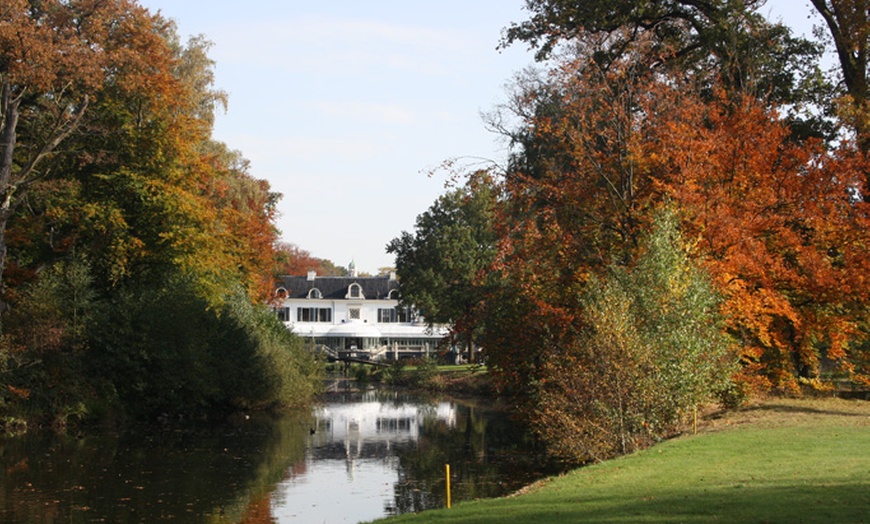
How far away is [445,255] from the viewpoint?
70.0 meters

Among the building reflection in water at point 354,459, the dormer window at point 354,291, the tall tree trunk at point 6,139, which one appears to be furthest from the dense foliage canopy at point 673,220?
the dormer window at point 354,291

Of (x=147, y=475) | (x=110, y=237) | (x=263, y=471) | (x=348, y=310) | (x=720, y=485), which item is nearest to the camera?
(x=720, y=485)

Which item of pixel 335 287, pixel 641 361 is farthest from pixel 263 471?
pixel 335 287

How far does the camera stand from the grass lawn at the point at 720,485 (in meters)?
12.5

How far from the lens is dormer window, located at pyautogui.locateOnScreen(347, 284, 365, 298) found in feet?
341

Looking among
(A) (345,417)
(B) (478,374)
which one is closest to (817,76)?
(A) (345,417)

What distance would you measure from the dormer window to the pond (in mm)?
63415

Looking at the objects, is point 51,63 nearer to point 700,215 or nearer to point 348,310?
point 700,215

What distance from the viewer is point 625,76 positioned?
98.6ft

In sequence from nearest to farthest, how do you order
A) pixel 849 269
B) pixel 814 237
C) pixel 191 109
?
pixel 849 269, pixel 814 237, pixel 191 109

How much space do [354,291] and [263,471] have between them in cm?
7816

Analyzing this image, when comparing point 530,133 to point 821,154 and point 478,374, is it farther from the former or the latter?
point 478,374

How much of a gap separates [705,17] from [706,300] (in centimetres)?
1424

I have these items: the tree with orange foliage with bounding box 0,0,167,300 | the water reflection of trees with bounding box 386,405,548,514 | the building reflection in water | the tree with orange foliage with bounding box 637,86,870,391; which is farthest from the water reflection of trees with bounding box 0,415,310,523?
the tree with orange foliage with bounding box 637,86,870,391
